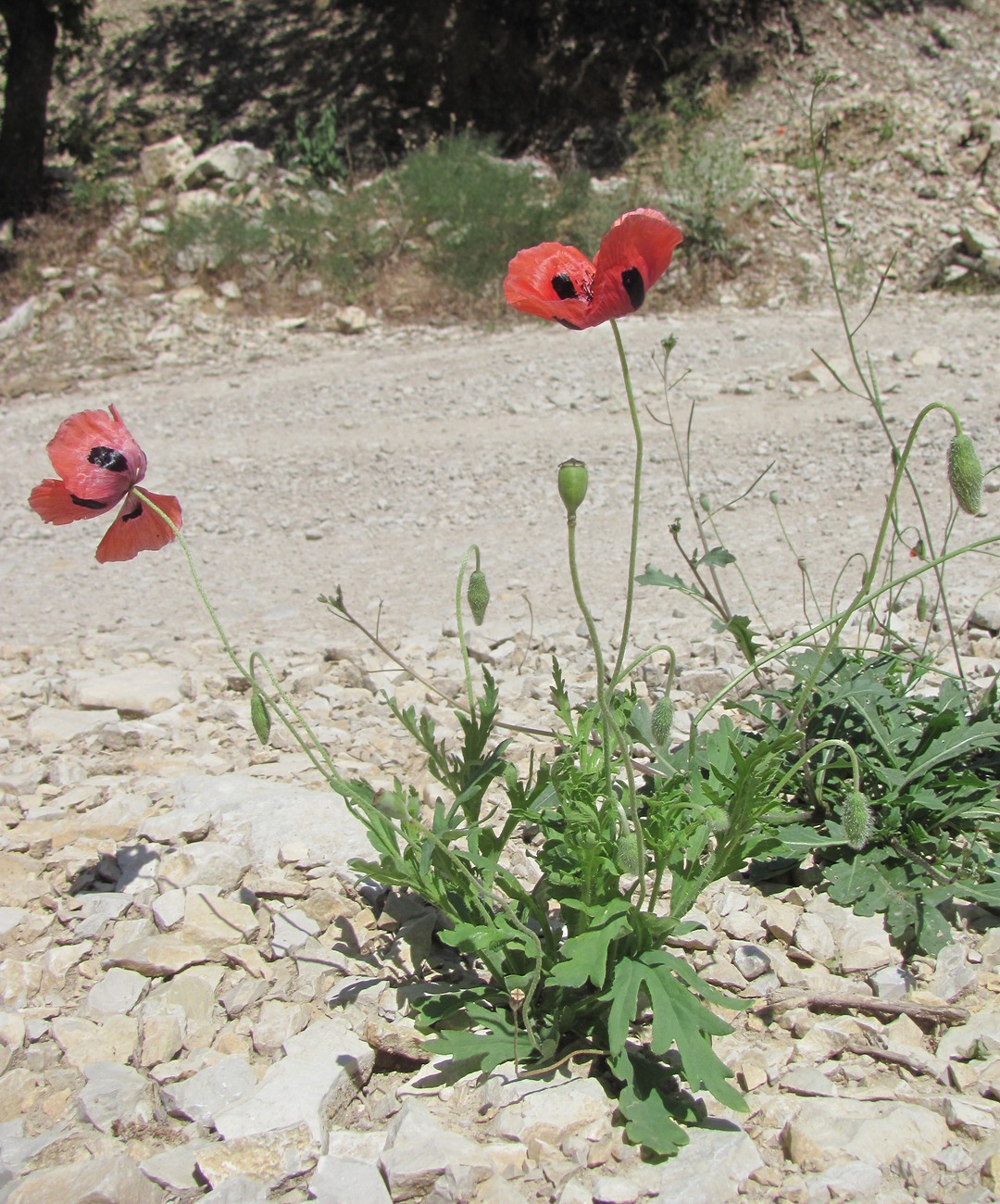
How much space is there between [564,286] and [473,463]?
4374 mm

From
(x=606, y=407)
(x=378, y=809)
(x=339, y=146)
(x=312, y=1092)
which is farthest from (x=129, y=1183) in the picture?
(x=339, y=146)

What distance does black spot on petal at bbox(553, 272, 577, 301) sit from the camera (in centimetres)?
187

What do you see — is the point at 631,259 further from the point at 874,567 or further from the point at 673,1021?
the point at 673,1021

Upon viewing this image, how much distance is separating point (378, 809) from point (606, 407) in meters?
5.10

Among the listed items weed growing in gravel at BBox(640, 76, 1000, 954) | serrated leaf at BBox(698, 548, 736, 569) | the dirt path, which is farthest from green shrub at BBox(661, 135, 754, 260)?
serrated leaf at BBox(698, 548, 736, 569)

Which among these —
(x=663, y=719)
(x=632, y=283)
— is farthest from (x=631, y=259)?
(x=663, y=719)

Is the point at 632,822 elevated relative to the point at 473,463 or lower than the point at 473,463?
elevated

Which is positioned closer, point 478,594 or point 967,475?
point 967,475

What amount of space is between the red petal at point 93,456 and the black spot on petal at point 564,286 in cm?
84

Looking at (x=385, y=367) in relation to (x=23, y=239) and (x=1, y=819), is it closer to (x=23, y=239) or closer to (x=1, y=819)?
(x=23, y=239)

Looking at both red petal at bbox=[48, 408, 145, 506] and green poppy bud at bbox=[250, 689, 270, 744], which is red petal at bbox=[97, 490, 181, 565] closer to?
red petal at bbox=[48, 408, 145, 506]

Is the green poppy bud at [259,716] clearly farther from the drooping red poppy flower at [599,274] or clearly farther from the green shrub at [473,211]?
the green shrub at [473,211]

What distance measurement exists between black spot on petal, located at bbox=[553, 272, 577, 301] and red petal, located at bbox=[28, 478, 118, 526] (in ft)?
3.01

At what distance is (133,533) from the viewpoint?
7.11ft
